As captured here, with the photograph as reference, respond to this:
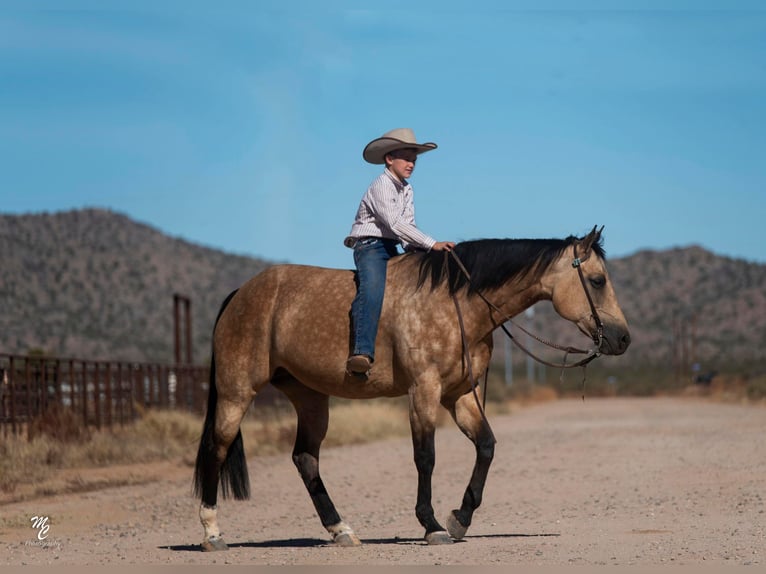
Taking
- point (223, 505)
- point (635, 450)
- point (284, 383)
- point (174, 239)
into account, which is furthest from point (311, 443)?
point (174, 239)

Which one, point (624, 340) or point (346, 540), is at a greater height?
point (624, 340)

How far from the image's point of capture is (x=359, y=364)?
Answer: 988cm

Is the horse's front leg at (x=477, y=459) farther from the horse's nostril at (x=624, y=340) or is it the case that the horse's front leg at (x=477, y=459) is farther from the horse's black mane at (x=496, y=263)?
the horse's nostril at (x=624, y=340)

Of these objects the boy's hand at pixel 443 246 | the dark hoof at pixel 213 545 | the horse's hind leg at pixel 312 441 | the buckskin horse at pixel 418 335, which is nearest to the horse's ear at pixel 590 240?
the buckskin horse at pixel 418 335

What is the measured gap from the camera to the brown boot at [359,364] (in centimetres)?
988

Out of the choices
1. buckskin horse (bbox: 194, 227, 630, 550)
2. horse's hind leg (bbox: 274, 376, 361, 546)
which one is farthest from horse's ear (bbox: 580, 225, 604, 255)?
horse's hind leg (bbox: 274, 376, 361, 546)

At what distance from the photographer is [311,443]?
424 inches

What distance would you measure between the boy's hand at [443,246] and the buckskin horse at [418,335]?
64 mm

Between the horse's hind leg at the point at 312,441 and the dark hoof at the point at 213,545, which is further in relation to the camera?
the horse's hind leg at the point at 312,441

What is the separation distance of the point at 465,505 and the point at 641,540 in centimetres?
132

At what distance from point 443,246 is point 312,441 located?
79.7 inches

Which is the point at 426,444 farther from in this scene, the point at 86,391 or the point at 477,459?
the point at 86,391

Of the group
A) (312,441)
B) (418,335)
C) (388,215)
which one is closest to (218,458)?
(312,441)

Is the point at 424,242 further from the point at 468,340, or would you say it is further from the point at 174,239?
the point at 174,239
